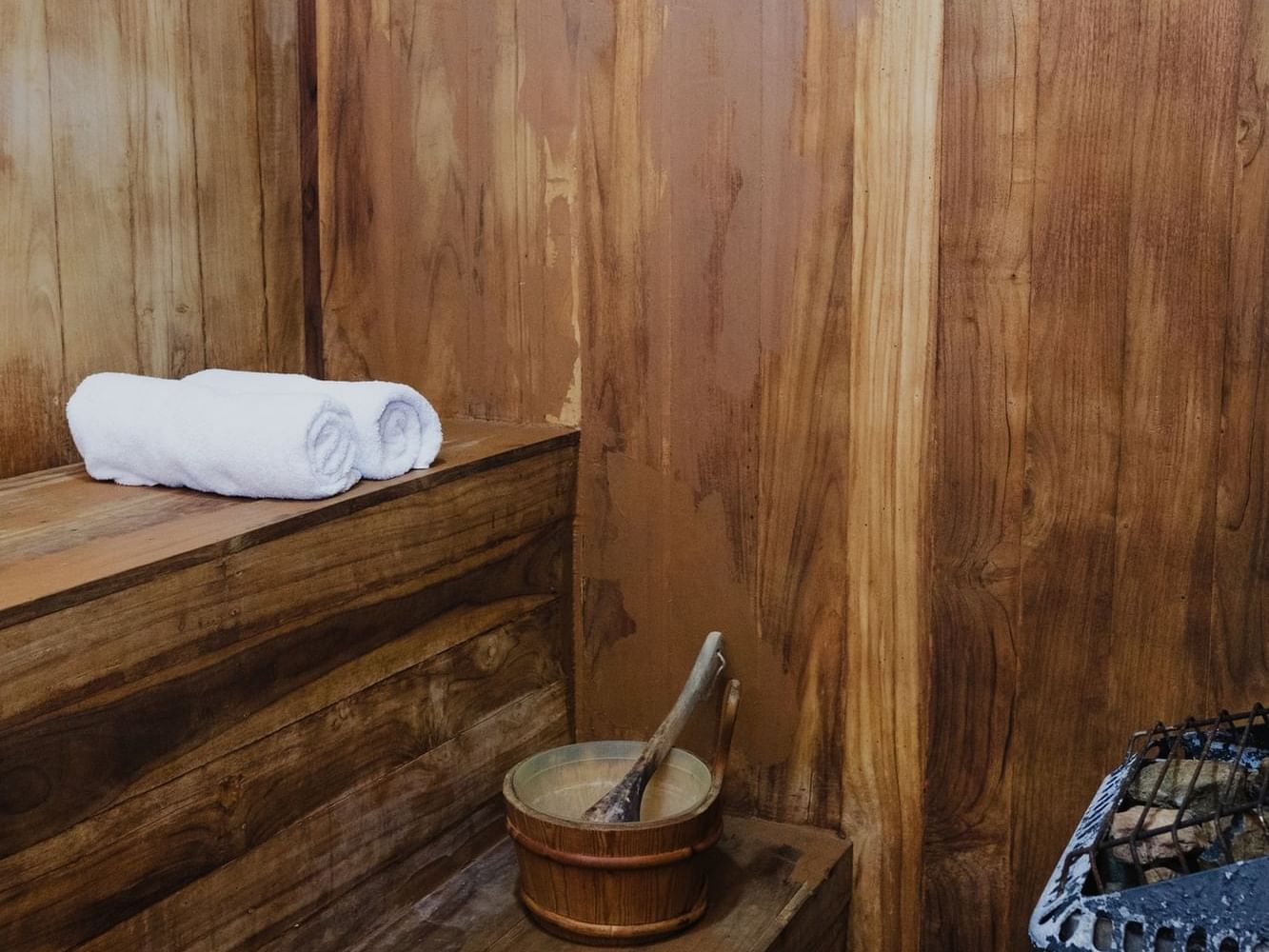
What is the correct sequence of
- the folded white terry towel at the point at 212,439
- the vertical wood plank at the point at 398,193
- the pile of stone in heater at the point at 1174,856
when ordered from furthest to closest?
the vertical wood plank at the point at 398,193, the folded white terry towel at the point at 212,439, the pile of stone in heater at the point at 1174,856

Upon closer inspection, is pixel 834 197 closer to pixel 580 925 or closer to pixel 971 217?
pixel 971 217

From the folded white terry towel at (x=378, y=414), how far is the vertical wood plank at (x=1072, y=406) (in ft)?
2.69

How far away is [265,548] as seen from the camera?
1477 millimetres

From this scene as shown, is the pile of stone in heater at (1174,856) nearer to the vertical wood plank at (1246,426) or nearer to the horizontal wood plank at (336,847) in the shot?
the vertical wood plank at (1246,426)

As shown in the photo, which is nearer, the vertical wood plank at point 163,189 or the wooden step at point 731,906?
the wooden step at point 731,906

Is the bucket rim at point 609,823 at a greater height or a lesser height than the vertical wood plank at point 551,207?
lesser

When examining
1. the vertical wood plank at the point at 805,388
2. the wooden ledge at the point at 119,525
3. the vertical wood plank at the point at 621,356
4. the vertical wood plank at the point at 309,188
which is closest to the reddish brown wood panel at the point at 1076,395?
the vertical wood plank at the point at 805,388

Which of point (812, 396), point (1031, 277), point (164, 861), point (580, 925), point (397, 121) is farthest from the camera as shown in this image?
point (397, 121)

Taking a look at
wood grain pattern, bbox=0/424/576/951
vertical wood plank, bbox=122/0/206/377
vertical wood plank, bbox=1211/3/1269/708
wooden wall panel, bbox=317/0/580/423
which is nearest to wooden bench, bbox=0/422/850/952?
wood grain pattern, bbox=0/424/576/951

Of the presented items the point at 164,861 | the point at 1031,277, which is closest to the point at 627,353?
→ the point at 1031,277

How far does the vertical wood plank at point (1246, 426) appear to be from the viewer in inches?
66.1

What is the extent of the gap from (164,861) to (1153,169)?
1438 millimetres

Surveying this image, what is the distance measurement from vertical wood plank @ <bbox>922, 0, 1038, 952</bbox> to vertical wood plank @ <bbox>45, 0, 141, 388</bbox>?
1123 mm

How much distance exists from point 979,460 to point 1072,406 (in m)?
0.14
